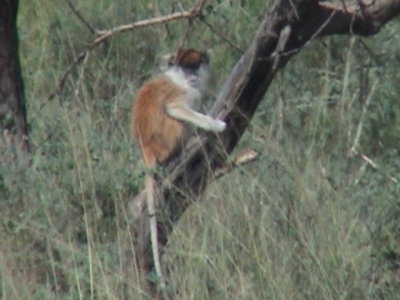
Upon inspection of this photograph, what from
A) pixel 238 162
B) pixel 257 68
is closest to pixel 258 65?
pixel 257 68

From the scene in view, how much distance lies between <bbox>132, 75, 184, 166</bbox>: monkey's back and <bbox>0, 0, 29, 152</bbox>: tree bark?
2.04 feet

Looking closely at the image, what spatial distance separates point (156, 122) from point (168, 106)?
140 millimetres

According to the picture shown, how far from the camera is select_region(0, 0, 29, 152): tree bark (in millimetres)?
A: 8625

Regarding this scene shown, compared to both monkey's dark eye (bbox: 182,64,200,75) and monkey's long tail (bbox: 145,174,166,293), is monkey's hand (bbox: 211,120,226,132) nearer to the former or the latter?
monkey's long tail (bbox: 145,174,166,293)

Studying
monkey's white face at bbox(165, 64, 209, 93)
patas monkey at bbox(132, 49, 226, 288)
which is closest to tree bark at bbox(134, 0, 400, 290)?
patas monkey at bbox(132, 49, 226, 288)

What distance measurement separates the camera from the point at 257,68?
23.7 ft

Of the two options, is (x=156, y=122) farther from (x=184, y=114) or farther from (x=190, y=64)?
(x=190, y=64)

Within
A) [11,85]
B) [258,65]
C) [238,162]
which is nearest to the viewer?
[258,65]

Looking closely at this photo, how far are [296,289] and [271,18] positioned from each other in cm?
126

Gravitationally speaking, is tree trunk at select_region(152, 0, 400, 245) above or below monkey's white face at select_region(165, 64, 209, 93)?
above

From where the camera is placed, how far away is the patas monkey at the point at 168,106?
8.92 metres

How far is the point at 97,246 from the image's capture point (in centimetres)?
715

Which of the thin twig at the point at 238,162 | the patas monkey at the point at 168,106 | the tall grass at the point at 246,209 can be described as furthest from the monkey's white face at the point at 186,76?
the thin twig at the point at 238,162

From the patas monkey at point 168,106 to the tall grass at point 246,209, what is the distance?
6.5 inches
